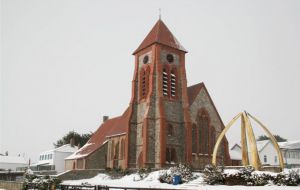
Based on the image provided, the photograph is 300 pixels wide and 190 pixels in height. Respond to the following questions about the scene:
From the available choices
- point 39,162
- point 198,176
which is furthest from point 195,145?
point 39,162

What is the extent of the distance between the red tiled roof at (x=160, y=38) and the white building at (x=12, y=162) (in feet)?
199

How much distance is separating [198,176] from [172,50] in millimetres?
20415

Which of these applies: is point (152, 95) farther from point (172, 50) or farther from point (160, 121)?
point (172, 50)

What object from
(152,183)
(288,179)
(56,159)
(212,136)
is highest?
(212,136)

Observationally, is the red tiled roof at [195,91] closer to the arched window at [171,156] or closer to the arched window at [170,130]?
the arched window at [170,130]

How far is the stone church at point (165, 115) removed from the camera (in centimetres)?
4362

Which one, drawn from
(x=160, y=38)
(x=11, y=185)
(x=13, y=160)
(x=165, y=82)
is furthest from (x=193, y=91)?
(x=13, y=160)

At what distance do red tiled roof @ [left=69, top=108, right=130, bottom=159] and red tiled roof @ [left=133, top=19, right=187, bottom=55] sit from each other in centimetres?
1205

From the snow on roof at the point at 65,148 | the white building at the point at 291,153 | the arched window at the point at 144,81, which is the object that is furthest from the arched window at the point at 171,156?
the white building at the point at 291,153

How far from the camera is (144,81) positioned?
47969mm

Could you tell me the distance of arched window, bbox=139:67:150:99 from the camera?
47.0m

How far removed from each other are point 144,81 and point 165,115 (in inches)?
257

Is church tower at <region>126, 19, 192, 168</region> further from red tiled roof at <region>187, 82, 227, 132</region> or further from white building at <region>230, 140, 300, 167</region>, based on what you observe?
white building at <region>230, 140, 300, 167</region>

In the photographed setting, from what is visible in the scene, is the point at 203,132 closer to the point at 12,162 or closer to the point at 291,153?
the point at 291,153
